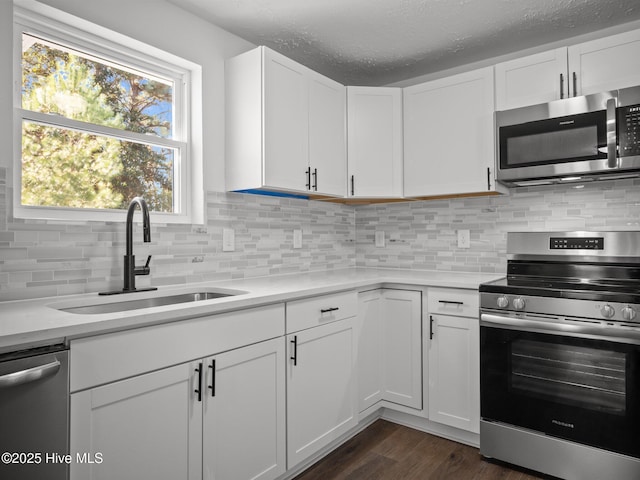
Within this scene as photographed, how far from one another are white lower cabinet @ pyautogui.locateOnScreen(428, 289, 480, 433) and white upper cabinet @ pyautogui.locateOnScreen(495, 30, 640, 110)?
1.18 m

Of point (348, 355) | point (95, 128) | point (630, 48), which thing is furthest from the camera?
point (348, 355)

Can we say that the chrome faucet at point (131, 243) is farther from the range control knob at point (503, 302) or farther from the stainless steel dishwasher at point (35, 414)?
the range control knob at point (503, 302)

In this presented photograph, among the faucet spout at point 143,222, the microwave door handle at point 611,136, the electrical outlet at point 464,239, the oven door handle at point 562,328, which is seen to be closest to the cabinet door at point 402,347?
the oven door handle at point 562,328

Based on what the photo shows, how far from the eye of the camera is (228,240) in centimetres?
245

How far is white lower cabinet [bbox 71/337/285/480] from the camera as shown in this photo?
126 cm

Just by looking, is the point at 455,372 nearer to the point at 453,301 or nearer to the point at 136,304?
the point at 453,301

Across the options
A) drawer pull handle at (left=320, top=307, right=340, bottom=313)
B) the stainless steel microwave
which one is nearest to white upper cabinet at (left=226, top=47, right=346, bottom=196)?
drawer pull handle at (left=320, top=307, right=340, bottom=313)

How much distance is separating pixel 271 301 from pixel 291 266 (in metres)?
1.07

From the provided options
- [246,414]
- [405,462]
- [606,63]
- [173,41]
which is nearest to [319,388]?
[246,414]

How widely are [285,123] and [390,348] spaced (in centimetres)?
148

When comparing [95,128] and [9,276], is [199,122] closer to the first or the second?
[95,128]

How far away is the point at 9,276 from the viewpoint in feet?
5.32

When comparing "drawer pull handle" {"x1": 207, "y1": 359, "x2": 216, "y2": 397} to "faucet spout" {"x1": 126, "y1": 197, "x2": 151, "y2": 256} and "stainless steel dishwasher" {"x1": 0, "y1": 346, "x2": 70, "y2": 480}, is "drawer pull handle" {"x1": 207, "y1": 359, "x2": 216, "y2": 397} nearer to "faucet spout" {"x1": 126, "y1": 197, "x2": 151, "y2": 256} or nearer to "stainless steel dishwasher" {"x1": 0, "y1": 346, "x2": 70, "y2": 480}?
"stainless steel dishwasher" {"x1": 0, "y1": 346, "x2": 70, "y2": 480}

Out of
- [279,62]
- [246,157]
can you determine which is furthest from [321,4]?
[246,157]
